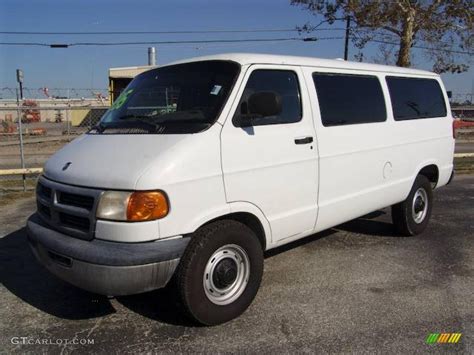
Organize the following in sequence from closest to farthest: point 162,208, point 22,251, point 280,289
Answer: point 162,208
point 280,289
point 22,251

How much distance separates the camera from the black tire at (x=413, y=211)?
6.02 m

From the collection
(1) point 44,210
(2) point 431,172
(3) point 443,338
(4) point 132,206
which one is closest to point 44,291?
(1) point 44,210

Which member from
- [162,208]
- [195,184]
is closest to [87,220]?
[162,208]

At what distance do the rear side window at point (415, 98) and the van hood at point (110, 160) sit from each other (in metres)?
3.13

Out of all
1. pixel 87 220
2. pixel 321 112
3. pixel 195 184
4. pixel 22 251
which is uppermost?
pixel 321 112

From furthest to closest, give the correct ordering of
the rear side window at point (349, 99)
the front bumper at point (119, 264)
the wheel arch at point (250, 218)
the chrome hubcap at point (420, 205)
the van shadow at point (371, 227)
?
1. the van shadow at point (371, 227)
2. the chrome hubcap at point (420, 205)
3. the rear side window at point (349, 99)
4. the wheel arch at point (250, 218)
5. the front bumper at point (119, 264)

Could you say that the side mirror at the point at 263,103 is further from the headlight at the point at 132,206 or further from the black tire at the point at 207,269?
the headlight at the point at 132,206

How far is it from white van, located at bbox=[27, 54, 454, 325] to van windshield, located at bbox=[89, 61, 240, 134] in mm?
12

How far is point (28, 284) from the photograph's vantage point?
4672 mm

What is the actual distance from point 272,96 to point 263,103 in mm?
91

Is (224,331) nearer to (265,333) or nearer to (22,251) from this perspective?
(265,333)

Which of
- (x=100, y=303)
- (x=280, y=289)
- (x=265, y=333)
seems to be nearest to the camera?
(x=265, y=333)

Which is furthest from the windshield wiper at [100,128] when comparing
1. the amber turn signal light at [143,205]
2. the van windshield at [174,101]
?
the amber turn signal light at [143,205]

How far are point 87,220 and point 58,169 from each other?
66 centimetres
